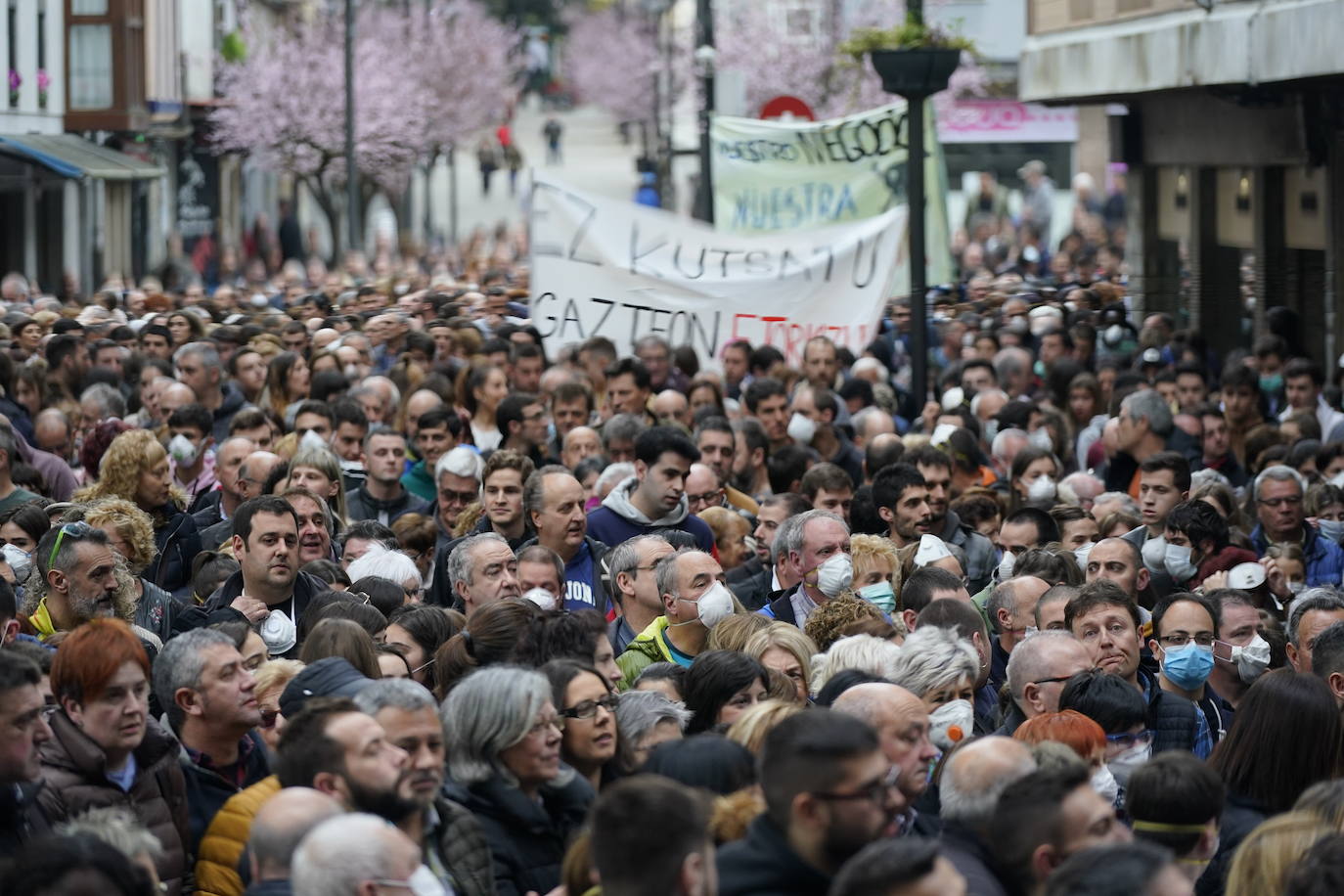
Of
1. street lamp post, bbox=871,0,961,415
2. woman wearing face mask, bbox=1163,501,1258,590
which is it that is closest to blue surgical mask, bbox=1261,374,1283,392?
street lamp post, bbox=871,0,961,415

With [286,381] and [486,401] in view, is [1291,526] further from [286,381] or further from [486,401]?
[286,381]

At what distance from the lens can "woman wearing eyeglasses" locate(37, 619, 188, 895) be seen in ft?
20.1

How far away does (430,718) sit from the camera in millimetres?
5762

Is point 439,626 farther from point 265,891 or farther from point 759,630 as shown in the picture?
point 265,891

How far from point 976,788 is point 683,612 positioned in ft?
9.21

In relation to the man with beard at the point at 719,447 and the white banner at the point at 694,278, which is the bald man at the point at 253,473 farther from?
the white banner at the point at 694,278

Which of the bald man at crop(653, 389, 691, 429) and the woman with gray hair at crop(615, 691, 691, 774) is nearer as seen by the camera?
the woman with gray hair at crop(615, 691, 691, 774)

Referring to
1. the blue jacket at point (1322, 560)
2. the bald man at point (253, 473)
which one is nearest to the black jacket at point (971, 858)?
the blue jacket at point (1322, 560)

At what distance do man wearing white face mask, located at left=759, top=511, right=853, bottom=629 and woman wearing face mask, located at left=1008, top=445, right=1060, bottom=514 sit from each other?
2.83 metres

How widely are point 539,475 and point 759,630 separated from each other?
244cm

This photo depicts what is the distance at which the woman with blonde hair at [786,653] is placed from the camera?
734 centimetres

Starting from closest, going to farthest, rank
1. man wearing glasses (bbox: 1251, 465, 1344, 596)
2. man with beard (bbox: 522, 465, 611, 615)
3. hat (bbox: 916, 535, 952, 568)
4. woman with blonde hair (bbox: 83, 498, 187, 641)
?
woman with blonde hair (bbox: 83, 498, 187, 641)
hat (bbox: 916, 535, 952, 568)
man with beard (bbox: 522, 465, 611, 615)
man wearing glasses (bbox: 1251, 465, 1344, 596)

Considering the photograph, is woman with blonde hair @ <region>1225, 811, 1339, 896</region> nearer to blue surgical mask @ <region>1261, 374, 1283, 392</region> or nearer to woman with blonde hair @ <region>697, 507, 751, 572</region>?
woman with blonde hair @ <region>697, 507, 751, 572</region>

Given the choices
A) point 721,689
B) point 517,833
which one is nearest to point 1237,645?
point 721,689
